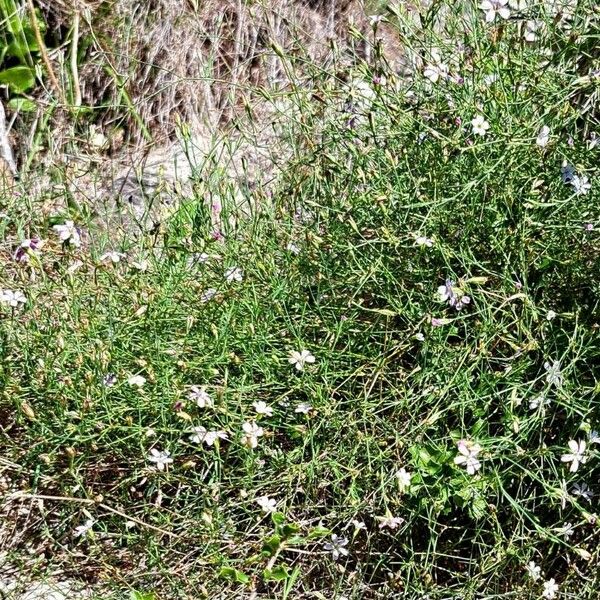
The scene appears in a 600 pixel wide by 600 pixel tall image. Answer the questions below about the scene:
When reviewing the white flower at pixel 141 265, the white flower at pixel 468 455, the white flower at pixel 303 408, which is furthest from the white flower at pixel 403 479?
the white flower at pixel 141 265

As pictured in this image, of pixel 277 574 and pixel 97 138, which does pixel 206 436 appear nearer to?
pixel 277 574

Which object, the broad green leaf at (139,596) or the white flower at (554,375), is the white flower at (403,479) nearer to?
the white flower at (554,375)

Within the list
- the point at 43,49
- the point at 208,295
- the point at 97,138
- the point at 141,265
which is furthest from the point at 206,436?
the point at 43,49

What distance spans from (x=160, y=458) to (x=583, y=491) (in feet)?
3.13

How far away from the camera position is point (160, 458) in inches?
90.4

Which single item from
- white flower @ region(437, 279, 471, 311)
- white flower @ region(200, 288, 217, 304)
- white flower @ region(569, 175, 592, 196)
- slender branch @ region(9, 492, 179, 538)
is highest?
A: white flower @ region(569, 175, 592, 196)

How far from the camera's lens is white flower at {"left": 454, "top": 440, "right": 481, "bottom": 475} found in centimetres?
213

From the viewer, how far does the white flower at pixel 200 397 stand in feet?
7.36

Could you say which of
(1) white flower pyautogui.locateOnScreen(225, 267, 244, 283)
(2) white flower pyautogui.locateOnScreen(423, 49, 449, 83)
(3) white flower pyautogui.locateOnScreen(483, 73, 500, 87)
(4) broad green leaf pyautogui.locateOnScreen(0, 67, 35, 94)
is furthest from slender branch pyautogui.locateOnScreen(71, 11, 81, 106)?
(3) white flower pyautogui.locateOnScreen(483, 73, 500, 87)

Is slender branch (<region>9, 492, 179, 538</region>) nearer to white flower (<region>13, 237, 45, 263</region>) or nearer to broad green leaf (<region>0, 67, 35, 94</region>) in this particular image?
white flower (<region>13, 237, 45, 263</region>)

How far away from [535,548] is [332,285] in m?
0.78

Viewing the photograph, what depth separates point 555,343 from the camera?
7.50ft

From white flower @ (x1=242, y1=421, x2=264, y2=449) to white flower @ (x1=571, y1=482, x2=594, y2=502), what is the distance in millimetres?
713

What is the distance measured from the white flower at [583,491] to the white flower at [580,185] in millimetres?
650
